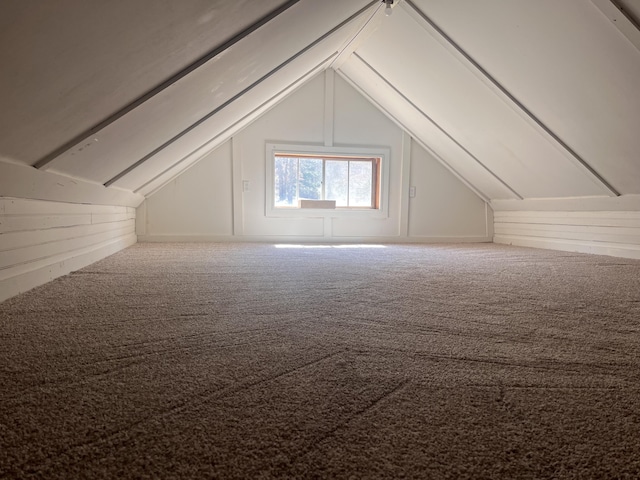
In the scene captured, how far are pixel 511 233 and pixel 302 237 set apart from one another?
2.77 m

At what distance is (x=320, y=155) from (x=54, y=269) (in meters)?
3.31

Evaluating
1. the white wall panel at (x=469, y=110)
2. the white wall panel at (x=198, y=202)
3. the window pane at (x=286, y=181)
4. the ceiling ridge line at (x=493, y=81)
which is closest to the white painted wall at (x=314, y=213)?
the white wall panel at (x=198, y=202)

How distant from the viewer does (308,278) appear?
6.66 ft

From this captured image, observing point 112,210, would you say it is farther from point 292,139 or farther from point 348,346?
point 348,346

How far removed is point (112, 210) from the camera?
3119 millimetres

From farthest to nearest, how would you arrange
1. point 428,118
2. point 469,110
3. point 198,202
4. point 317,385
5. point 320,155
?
1. point 320,155
2. point 198,202
3. point 428,118
4. point 469,110
5. point 317,385

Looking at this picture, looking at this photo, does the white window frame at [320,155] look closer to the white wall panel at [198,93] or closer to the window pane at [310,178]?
the window pane at [310,178]

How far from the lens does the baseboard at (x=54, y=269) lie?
1.49 m

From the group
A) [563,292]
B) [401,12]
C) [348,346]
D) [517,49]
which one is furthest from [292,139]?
[348,346]

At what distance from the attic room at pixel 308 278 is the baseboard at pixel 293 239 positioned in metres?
0.06

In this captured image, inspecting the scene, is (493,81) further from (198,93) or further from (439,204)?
(198,93)

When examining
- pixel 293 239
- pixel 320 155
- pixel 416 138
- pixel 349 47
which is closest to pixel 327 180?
pixel 320 155

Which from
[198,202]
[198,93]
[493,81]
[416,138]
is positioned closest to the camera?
[198,93]

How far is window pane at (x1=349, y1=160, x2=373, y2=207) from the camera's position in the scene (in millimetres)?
4863
